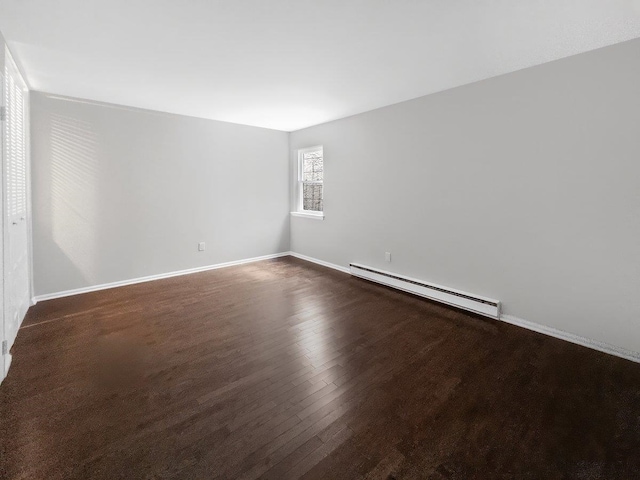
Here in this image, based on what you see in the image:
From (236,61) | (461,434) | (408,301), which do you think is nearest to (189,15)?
(236,61)

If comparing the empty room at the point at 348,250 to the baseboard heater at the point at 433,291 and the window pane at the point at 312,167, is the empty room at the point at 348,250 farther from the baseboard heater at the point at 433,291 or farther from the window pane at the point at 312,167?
the window pane at the point at 312,167

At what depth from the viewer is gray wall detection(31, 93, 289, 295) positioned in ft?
11.7

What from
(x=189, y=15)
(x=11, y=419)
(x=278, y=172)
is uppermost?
(x=189, y=15)

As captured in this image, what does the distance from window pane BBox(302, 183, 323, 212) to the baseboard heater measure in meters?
1.49

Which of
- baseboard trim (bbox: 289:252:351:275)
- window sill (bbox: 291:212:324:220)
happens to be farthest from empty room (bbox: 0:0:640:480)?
window sill (bbox: 291:212:324:220)

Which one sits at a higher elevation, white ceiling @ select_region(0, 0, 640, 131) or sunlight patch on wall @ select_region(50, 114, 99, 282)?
white ceiling @ select_region(0, 0, 640, 131)

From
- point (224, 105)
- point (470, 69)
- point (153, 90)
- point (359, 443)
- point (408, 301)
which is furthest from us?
point (224, 105)

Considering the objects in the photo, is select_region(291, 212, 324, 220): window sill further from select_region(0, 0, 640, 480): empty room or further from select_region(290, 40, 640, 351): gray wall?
select_region(290, 40, 640, 351): gray wall

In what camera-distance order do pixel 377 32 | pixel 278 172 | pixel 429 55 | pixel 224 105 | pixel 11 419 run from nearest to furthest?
pixel 11 419, pixel 377 32, pixel 429 55, pixel 224 105, pixel 278 172

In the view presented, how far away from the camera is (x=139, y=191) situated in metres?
4.18

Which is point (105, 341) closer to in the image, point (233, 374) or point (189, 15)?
point (233, 374)

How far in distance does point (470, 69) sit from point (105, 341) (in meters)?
4.18

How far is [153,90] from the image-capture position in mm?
3355

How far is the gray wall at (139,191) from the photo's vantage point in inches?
140
